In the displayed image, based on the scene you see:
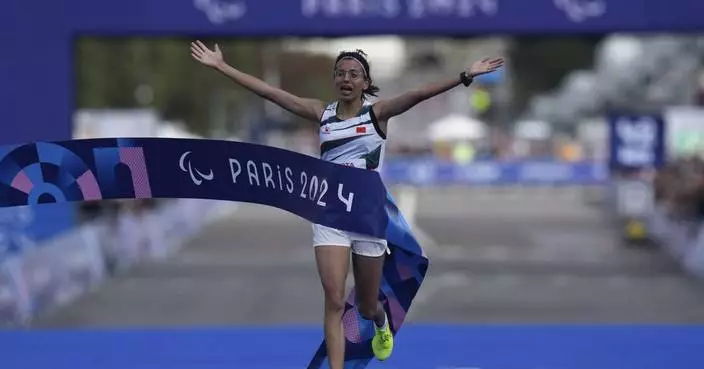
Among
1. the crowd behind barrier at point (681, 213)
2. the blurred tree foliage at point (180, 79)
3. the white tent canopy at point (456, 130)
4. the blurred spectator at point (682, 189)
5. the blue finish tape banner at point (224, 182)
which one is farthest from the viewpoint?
the blurred tree foliage at point (180, 79)

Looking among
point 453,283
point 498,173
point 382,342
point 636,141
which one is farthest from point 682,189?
point 498,173

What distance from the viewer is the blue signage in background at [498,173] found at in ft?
157

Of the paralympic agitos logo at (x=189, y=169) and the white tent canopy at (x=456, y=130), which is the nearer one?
the paralympic agitos logo at (x=189, y=169)

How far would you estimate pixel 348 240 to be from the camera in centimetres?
775

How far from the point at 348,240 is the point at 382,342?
0.95 metres

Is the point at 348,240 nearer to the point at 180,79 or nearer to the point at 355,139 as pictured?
the point at 355,139

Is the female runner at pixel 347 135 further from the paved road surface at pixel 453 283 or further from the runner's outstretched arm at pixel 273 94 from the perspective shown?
the paved road surface at pixel 453 283

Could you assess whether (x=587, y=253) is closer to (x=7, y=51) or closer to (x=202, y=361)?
(x=7, y=51)

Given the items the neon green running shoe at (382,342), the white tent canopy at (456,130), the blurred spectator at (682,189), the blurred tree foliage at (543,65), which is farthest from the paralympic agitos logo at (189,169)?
the blurred tree foliage at (543,65)

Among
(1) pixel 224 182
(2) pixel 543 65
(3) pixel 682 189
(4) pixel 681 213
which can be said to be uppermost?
(1) pixel 224 182

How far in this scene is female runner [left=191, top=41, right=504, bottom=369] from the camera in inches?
303

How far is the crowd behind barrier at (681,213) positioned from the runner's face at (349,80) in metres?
12.0

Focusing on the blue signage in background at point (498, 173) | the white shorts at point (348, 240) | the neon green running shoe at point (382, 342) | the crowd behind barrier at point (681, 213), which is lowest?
the blue signage in background at point (498, 173)

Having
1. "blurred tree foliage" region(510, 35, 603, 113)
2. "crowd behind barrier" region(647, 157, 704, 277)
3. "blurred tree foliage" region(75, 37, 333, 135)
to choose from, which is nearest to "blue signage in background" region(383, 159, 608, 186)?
"blurred tree foliage" region(75, 37, 333, 135)
